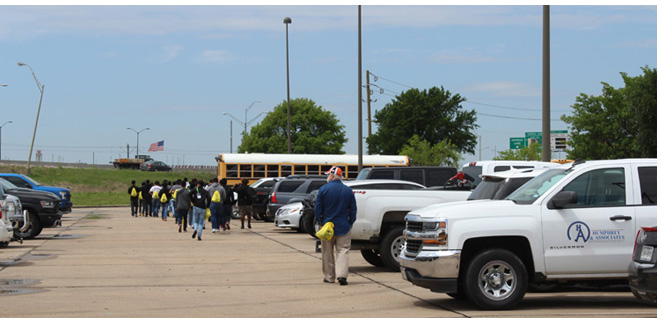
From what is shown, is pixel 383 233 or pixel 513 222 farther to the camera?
pixel 383 233

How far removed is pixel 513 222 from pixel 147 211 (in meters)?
34.4

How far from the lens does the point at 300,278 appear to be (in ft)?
47.3

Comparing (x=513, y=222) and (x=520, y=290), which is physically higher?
(x=513, y=222)

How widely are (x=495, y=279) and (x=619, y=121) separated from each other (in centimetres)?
5577

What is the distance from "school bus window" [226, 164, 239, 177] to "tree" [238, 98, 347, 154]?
166 ft

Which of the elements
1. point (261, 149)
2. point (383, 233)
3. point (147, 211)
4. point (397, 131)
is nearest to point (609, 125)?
point (397, 131)

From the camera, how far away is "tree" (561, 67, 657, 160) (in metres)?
54.9

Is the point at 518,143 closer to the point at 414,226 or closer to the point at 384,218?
the point at 384,218

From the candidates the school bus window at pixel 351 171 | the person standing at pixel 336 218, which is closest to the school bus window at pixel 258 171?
the school bus window at pixel 351 171

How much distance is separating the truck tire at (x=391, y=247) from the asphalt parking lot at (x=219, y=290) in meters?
0.22

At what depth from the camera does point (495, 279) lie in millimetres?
10562

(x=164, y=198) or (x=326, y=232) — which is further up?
(x=326, y=232)

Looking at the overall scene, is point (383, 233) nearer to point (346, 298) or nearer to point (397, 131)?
point (346, 298)

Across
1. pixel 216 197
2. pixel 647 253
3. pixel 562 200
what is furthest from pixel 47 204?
pixel 647 253
